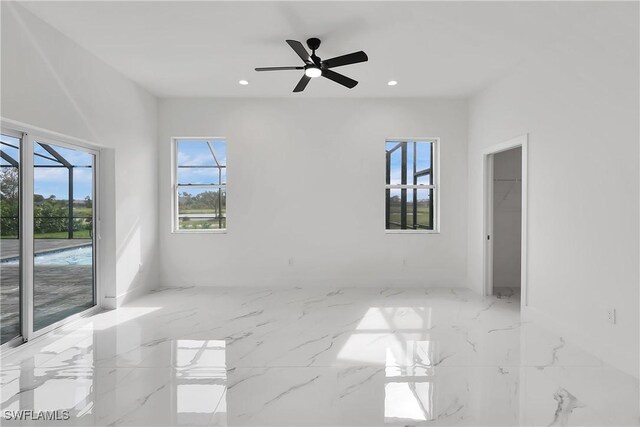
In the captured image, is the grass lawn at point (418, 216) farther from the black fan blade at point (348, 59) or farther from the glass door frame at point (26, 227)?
the glass door frame at point (26, 227)

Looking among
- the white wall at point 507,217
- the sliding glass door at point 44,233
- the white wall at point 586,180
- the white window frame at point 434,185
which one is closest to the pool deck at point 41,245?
the sliding glass door at point 44,233

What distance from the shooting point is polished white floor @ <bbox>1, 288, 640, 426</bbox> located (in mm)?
1995

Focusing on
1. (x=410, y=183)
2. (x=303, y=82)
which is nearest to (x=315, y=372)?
(x=303, y=82)

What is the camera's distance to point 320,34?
307cm

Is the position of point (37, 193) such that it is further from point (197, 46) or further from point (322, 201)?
point (322, 201)

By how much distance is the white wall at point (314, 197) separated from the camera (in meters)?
4.99

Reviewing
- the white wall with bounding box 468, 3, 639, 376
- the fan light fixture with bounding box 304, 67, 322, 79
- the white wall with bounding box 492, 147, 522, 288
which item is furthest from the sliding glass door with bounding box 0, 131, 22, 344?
the white wall with bounding box 492, 147, 522, 288

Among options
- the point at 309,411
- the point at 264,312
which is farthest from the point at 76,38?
the point at 309,411

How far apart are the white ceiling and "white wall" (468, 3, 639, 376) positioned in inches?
10.1

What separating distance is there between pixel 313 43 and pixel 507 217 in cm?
385

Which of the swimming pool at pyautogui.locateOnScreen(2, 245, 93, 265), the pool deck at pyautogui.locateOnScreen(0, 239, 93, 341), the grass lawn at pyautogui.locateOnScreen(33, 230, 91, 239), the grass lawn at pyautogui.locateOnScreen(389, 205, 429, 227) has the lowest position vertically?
the pool deck at pyautogui.locateOnScreen(0, 239, 93, 341)

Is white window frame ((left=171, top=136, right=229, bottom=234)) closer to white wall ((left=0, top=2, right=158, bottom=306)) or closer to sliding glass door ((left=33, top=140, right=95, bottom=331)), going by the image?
white wall ((left=0, top=2, right=158, bottom=306))

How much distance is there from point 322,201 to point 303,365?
2788 millimetres

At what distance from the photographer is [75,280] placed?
3662mm
